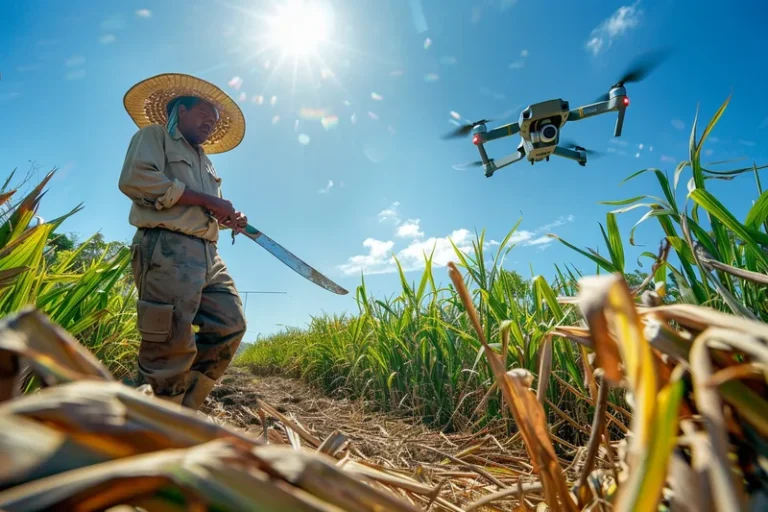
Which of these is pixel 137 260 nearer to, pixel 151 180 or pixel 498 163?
pixel 151 180

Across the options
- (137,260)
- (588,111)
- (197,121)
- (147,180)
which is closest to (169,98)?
(197,121)

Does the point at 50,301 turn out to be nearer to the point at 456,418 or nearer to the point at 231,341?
the point at 231,341

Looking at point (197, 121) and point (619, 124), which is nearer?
point (197, 121)

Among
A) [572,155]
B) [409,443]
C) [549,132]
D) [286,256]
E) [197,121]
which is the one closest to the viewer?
[409,443]

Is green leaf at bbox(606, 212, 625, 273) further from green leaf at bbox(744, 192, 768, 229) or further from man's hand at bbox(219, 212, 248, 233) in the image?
man's hand at bbox(219, 212, 248, 233)

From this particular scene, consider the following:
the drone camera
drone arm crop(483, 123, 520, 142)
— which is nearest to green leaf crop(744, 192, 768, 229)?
the drone camera

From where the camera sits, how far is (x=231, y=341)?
8.15ft

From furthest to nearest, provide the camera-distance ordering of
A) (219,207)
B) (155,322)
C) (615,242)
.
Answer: (219,207) < (155,322) < (615,242)

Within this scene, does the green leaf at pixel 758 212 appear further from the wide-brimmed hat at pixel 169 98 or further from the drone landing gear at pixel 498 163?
the drone landing gear at pixel 498 163

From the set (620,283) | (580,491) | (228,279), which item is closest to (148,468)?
(620,283)

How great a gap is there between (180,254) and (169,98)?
1.47 m

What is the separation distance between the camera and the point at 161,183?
2189 mm

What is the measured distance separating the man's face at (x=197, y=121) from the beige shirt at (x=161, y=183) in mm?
138

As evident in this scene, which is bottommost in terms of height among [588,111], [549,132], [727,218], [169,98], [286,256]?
[727,218]
